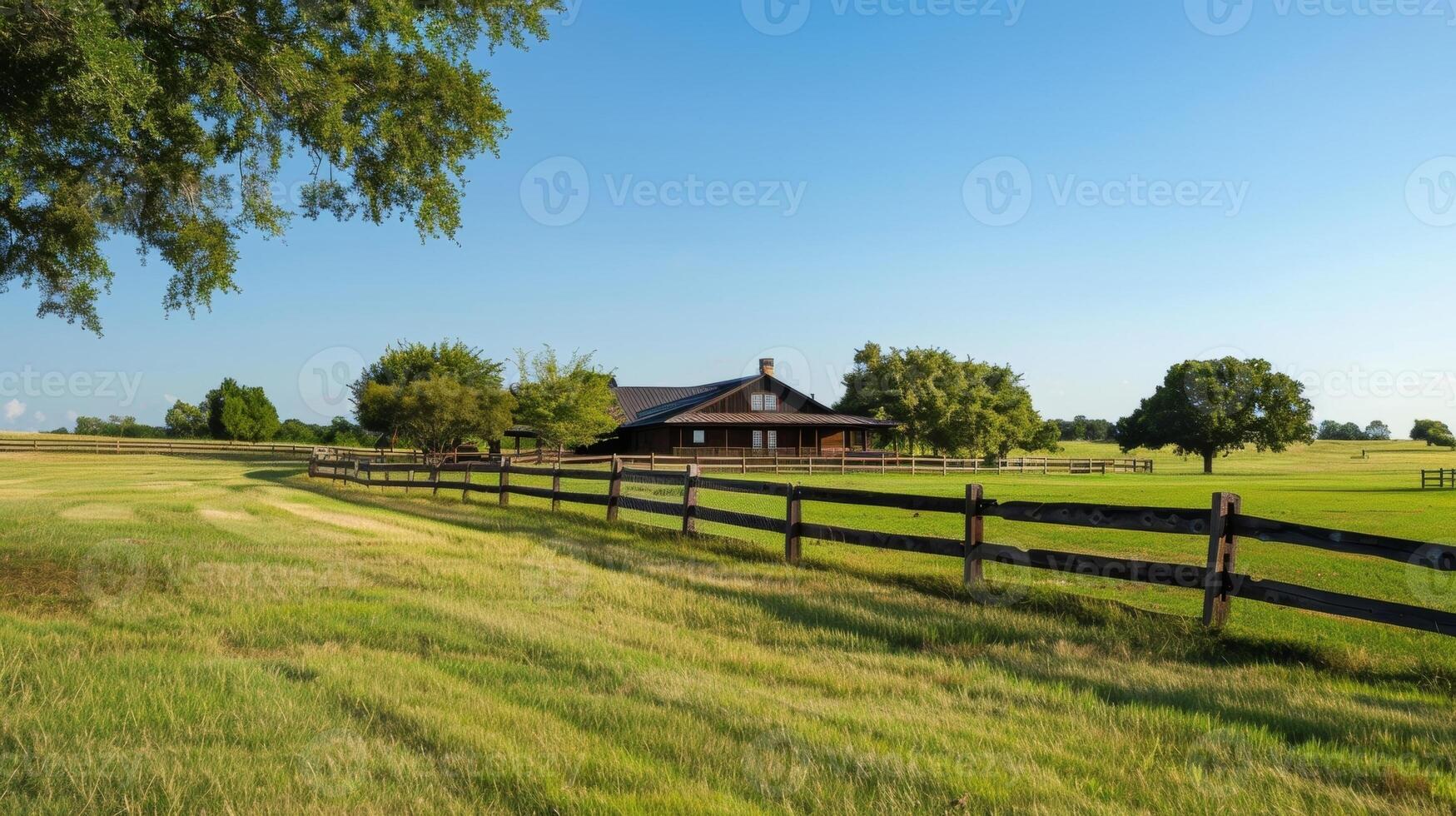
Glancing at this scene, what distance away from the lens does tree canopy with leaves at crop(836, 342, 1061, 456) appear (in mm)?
73875

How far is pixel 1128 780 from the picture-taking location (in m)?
4.07

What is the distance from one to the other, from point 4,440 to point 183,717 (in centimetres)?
7874

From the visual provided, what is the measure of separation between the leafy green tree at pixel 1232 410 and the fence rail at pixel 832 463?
20.2 m

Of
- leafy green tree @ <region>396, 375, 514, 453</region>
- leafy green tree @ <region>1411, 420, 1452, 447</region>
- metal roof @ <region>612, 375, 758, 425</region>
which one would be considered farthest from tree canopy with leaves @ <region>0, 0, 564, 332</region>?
leafy green tree @ <region>1411, 420, 1452, 447</region>

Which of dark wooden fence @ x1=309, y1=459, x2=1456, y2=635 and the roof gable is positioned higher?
the roof gable

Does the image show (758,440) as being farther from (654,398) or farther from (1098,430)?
(1098,430)

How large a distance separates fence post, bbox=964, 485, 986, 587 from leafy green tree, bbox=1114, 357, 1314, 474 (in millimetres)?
76961

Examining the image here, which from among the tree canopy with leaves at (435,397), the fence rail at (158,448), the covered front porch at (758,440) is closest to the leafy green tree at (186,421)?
the fence rail at (158,448)

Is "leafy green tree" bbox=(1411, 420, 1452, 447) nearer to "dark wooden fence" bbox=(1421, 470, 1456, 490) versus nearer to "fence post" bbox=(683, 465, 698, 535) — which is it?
"dark wooden fence" bbox=(1421, 470, 1456, 490)

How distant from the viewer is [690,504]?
45.5 ft

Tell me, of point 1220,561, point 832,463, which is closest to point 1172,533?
point 1220,561

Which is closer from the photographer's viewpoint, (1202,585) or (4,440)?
(1202,585)

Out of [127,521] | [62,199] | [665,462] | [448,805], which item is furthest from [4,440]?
[448,805]

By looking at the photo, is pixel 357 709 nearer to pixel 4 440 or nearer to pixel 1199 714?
pixel 1199 714
